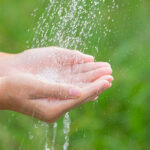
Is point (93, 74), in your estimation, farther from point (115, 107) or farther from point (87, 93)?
point (115, 107)

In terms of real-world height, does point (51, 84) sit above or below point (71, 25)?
above

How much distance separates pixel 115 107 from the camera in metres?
1.69

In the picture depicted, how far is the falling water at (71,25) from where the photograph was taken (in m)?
1.60

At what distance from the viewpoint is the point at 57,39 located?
1.64 m

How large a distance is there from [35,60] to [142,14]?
83 cm

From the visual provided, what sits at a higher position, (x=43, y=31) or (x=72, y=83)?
(x=72, y=83)

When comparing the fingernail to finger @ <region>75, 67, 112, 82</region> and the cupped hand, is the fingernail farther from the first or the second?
finger @ <region>75, 67, 112, 82</region>

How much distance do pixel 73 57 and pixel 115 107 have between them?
531 millimetres

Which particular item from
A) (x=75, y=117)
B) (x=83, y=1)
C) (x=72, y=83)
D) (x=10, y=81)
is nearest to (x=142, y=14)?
(x=83, y=1)

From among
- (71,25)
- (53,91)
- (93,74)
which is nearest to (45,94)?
(53,91)

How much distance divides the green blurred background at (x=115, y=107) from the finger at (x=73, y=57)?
43cm

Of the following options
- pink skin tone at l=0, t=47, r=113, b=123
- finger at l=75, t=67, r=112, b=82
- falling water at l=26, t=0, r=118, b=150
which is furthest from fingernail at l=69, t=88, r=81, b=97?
falling water at l=26, t=0, r=118, b=150

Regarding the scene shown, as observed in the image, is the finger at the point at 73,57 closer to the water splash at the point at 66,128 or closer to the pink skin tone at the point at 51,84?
the pink skin tone at the point at 51,84

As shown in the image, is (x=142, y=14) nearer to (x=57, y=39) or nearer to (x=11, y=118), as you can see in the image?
(x=57, y=39)
